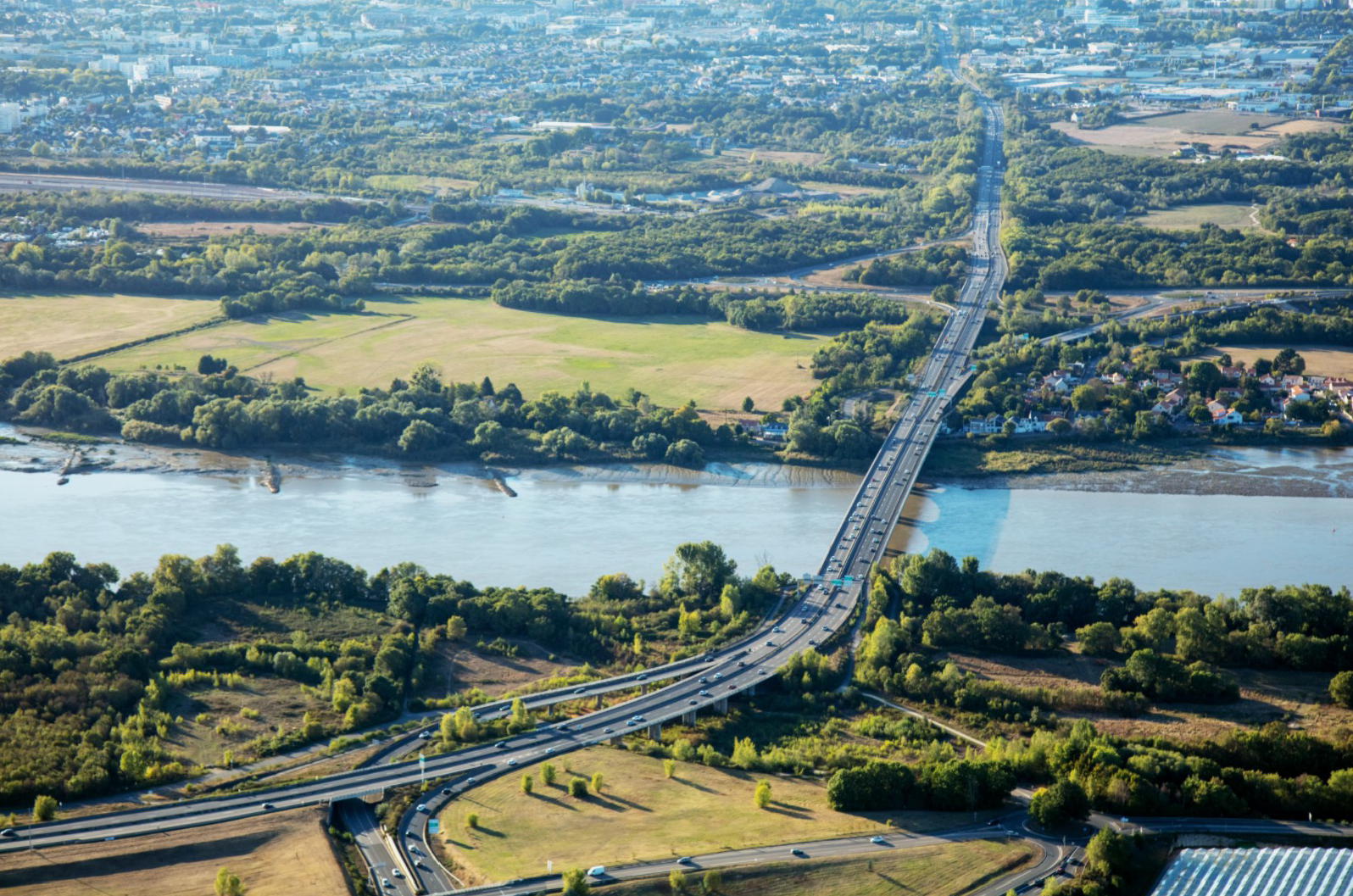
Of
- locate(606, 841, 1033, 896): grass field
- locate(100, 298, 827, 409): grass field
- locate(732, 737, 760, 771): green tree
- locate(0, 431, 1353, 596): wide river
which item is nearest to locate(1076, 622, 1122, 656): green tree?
locate(0, 431, 1353, 596): wide river

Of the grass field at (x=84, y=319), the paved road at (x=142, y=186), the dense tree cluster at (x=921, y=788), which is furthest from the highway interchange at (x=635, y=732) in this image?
the paved road at (x=142, y=186)

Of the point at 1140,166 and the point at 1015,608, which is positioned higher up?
the point at 1140,166

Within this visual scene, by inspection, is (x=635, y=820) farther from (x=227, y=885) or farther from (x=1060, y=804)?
(x=1060, y=804)

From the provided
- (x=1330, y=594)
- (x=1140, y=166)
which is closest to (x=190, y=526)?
(x=1330, y=594)

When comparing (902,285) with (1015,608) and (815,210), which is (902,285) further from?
(1015,608)

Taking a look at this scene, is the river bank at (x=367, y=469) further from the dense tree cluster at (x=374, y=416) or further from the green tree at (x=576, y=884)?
the green tree at (x=576, y=884)

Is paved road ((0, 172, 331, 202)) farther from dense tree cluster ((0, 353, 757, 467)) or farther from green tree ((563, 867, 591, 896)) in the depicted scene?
green tree ((563, 867, 591, 896))
